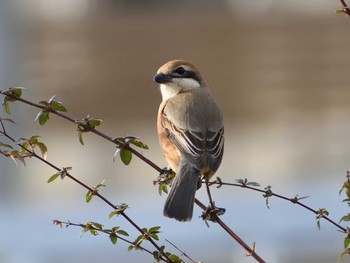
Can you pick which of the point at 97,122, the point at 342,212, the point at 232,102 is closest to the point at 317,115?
the point at 232,102

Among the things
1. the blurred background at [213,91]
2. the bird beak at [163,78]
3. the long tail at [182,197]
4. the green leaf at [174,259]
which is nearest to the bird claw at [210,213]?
the green leaf at [174,259]

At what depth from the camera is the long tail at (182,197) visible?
3770 millimetres

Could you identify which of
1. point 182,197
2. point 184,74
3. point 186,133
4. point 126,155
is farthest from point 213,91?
point 126,155

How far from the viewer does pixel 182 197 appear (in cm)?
378

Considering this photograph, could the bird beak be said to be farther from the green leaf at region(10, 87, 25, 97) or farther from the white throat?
the green leaf at region(10, 87, 25, 97)

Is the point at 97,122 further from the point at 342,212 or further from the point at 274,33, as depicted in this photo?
the point at 274,33

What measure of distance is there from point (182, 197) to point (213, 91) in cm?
734

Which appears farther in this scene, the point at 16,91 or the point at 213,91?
the point at 213,91

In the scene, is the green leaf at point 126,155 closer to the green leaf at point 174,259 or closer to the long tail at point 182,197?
the green leaf at point 174,259

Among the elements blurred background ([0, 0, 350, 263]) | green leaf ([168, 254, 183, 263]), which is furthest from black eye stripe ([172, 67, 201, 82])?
blurred background ([0, 0, 350, 263])

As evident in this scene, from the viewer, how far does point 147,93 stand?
11211 millimetres

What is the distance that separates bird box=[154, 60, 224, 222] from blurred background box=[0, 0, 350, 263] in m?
4.68

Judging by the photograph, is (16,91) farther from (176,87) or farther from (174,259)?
(176,87)

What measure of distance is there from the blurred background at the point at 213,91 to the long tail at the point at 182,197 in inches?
213
